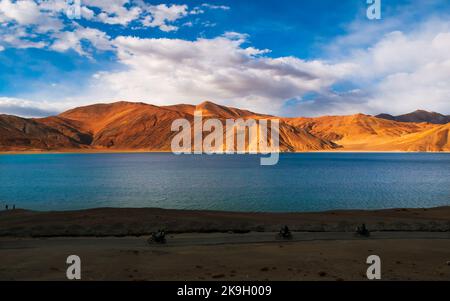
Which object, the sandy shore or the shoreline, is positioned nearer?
the sandy shore

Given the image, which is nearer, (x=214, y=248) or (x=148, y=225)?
(x=214, y=248)

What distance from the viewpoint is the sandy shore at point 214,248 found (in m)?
15.2

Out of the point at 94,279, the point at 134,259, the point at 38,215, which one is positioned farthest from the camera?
the point at 38,215

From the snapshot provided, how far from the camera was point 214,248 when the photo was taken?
20.3 metres

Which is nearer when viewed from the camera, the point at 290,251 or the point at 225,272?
the point at 225,272

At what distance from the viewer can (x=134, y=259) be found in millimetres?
17328

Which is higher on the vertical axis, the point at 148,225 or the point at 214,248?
the point at 148,225

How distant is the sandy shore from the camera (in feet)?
49.8

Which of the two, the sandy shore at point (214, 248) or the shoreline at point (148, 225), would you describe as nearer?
the sandy shore at point (214, 248)

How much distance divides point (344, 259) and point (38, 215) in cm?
2555
